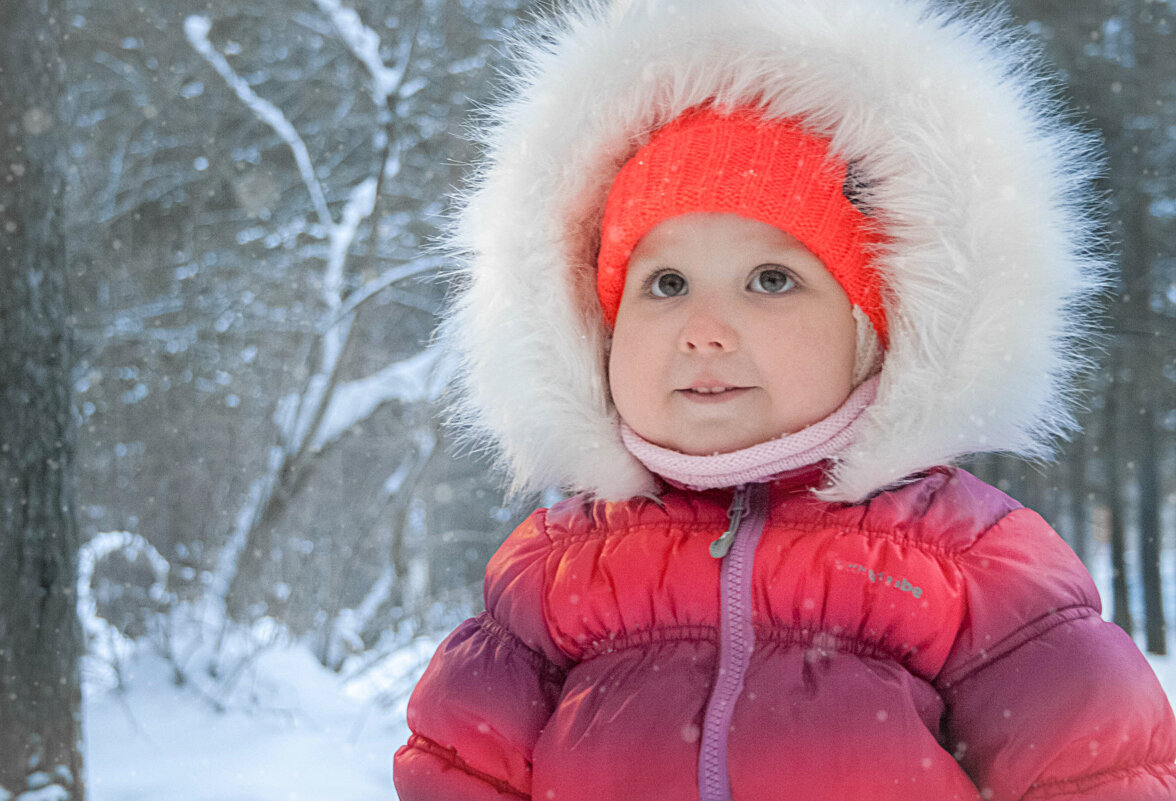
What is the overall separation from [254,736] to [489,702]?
3013mm

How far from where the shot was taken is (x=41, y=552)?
2658mm

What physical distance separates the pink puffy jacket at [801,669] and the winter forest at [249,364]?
1881mm

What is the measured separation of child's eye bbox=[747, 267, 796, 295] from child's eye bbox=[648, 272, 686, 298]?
0.12 m

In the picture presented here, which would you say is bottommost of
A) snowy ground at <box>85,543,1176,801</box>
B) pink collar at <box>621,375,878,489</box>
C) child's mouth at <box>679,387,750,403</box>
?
snowy ground at <box>85,543,1176,801</box>

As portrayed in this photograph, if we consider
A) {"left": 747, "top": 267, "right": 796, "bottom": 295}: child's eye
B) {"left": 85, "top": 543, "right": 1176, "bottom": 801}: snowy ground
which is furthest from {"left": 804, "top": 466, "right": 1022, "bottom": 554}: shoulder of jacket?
{"left": 85, "top": 543, "right": 1176, "bottom": 801}: snowy ground

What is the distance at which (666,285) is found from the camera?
1453 mm

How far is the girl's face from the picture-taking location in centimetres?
134

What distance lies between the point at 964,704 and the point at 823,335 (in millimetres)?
598

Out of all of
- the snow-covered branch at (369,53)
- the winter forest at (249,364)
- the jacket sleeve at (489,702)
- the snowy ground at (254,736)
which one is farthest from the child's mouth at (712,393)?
the snow-covered branch at (369,53)

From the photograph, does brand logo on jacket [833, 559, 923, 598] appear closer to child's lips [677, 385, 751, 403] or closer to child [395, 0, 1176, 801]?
child [395, 0, 1176, 801]

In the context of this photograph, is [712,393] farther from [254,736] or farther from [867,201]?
[254,736]

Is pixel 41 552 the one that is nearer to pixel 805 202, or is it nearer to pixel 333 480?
pixel 805 202

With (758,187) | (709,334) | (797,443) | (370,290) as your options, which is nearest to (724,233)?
(758,187)

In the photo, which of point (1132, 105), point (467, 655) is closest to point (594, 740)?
point (467, 655)
